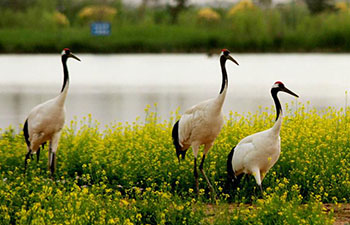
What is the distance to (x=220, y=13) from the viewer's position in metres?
103

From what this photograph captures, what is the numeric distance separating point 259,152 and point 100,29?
62858 millimetres

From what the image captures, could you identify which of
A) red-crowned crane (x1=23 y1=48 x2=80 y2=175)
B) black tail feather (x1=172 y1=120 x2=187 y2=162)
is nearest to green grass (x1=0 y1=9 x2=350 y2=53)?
red-crowned crane (x1=23 y1=48 x2=80 y2=175)

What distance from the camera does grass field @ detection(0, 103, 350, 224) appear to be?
6621 mm

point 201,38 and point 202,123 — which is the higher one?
point 201,38

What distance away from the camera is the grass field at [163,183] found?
662 cm

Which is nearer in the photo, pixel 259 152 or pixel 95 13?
pixel 259 152

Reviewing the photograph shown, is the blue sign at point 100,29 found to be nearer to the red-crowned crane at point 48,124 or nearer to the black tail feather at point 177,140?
the red-crowned crane at point 48,124

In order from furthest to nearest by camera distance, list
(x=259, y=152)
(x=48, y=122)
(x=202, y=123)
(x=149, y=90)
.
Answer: (x=149, y=90) → (x=48, y=122) → (x=202, y=123) → (x=259, y=152)

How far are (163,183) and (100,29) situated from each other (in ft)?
203

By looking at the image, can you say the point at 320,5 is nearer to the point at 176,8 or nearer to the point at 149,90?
the point at 176,8

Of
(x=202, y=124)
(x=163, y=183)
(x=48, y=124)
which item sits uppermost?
(x=202, y=124)

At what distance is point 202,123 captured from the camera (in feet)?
27.8

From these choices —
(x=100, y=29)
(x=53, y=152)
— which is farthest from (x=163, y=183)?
(x=100, y=29)

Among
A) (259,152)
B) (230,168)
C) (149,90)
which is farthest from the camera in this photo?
(149,90)
